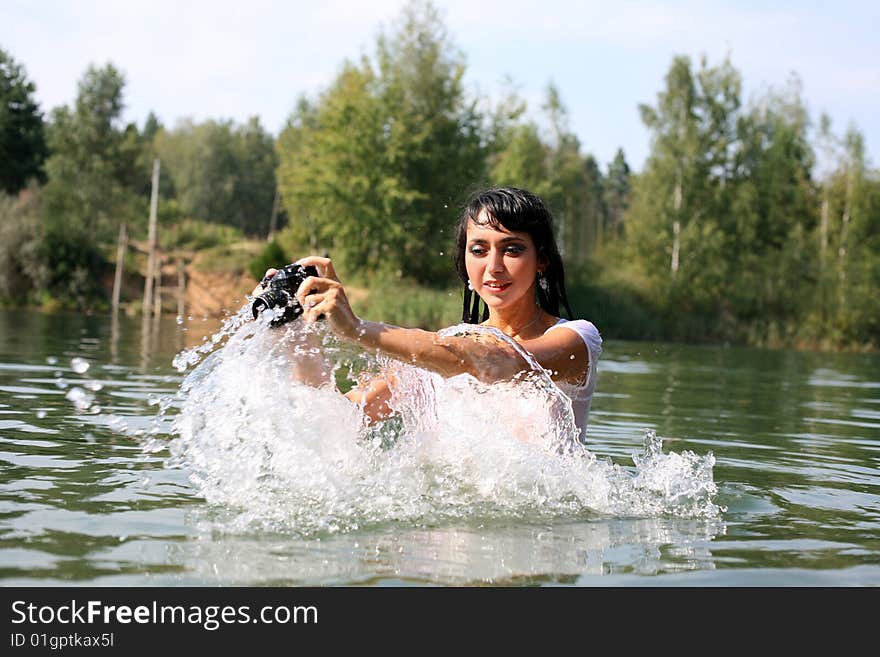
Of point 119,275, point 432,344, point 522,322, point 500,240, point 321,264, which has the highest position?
point 119,275

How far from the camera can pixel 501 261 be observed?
187 inches

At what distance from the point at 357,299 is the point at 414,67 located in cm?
1164

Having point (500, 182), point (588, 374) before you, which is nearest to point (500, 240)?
point (588, 374)

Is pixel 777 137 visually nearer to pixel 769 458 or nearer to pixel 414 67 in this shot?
pixel 414 67

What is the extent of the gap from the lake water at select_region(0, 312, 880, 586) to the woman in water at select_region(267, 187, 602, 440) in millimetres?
303

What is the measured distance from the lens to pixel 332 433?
5023 mm

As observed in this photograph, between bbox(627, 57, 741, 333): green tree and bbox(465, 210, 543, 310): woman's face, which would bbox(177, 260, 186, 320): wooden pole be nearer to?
bbox(627, 57, 741, 333): green tree

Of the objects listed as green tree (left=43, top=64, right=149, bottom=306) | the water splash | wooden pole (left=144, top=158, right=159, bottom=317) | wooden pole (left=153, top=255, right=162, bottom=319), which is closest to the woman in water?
the water splash

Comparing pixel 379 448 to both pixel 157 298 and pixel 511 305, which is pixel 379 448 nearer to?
pixel 511 305

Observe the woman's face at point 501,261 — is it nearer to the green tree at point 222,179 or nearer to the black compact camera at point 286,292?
the black compact camera at point 286,292

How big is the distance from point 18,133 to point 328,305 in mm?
54794

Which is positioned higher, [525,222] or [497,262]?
[525,222]

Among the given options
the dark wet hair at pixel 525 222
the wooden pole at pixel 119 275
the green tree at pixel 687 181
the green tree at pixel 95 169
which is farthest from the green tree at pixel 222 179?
the dark wet hair at pixel 525 222
